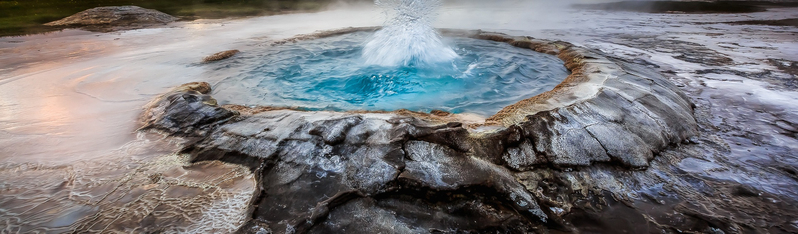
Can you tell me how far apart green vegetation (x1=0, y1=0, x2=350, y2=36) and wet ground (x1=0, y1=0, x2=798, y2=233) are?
448 cm

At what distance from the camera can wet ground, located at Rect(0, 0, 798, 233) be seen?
1842 millimetres

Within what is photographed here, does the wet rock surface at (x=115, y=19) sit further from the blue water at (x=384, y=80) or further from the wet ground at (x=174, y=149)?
the blue water at (x=384, y=80)

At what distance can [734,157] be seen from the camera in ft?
7.92

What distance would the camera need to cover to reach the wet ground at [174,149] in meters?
1.84

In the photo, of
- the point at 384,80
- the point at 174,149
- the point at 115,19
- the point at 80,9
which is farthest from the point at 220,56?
the point at 80,9

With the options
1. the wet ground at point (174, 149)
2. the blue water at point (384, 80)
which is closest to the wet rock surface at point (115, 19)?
the wet ground at point (174, 149)

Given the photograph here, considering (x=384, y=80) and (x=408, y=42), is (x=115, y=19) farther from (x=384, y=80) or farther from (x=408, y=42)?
(x=384, y=80)

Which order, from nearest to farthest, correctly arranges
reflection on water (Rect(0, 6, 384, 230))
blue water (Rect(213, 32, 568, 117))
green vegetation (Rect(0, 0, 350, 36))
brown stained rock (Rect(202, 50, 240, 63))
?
1. reflection on water (Rect(0, 6, 384, 230))
2. blue water (Rect(213, 32, 568, 117))
3. brown stained rock (Rect(202, 50, 240, 63))
4. green vegetation (Rect(0, 0, 350, 36))

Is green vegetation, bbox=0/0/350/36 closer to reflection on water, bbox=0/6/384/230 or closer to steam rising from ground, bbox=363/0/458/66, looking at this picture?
reflection on water, bbox=0/6/384/230

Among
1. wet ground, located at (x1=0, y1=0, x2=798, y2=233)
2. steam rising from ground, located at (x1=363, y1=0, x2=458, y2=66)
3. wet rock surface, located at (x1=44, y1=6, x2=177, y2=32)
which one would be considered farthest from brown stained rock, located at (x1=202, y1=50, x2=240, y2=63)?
wet rock surface, located at (x1=44, y1=6, x2=177, y2=32)

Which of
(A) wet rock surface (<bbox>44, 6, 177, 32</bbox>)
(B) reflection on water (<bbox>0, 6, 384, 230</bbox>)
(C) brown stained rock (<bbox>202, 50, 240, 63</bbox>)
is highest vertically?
(A) wet rock surface (<bbox>44, 6, 177, 32</bbox>)

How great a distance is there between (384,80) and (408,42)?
1.30m

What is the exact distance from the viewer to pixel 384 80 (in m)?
4.46

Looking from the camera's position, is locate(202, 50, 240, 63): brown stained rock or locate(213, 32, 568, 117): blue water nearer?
locate(213, 32, 568, 117): blue water
